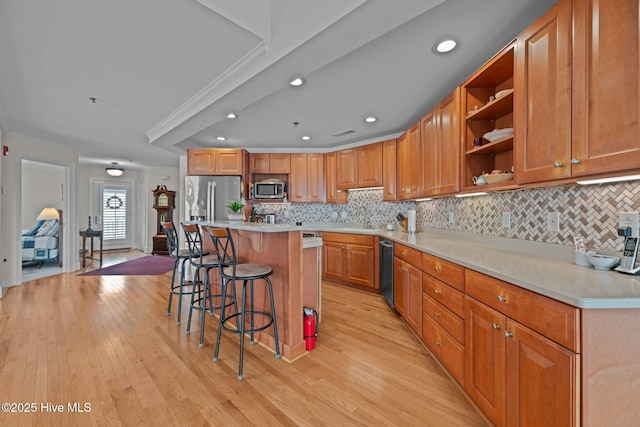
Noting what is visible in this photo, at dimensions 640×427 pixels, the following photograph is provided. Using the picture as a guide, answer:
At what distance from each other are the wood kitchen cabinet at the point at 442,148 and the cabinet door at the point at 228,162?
303cm

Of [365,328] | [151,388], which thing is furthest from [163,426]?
[365,328]

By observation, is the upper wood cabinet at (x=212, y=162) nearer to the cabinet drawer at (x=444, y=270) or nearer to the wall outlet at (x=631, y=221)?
the cabinet drawer at (x=444, y=270)

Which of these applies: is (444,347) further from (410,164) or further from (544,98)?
(410,164)

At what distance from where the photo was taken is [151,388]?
5.65 ft

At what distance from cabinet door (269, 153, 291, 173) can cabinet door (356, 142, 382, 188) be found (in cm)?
133

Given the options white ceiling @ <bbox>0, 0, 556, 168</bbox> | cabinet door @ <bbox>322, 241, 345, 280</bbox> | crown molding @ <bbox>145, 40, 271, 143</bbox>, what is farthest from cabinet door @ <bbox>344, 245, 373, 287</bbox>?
crown molding @ <bbox>145, 40, 271, 143</bbox>

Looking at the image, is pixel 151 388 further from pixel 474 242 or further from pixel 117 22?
pixel 474 242

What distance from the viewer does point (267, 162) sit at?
4.88m

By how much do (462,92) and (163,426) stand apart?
3.12 meters

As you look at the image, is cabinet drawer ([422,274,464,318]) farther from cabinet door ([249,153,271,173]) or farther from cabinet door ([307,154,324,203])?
cabinet door ([249,153,271,173])

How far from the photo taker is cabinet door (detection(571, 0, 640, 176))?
109 centimetres

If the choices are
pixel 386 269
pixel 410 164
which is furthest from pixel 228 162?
pixel 386 269

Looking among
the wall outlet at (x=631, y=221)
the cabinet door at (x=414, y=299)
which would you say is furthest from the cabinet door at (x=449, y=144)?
the wall outlet at (x=631, y=221)

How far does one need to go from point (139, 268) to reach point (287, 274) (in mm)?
4740
